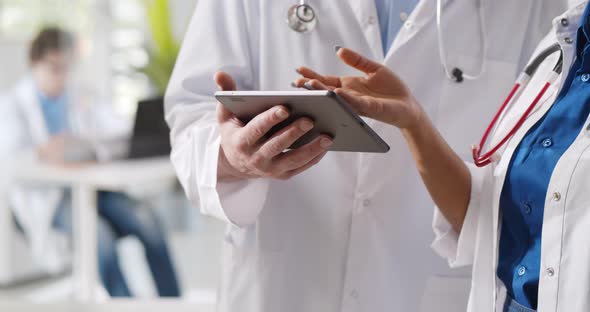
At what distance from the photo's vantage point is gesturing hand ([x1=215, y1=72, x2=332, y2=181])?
104 cm

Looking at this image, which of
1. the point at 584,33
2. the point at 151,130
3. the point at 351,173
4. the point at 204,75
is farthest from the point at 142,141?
the point at 584,33

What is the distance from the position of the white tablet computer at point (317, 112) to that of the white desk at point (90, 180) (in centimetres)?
245

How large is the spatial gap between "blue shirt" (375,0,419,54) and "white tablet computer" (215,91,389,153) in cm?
34

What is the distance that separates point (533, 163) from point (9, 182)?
2990mm

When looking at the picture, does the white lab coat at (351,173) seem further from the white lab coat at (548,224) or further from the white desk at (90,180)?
the white desk at (90,180)

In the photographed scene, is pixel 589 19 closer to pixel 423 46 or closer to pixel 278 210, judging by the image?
pixel 423 46

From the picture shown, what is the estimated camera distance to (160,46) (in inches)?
139

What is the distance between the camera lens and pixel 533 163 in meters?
1.07

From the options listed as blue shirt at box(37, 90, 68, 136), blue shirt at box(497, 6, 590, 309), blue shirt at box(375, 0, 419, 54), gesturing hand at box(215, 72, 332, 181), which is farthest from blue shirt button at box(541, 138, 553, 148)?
blue shirt at box(37, 90, 68, 136)

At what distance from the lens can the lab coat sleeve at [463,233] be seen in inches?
48.3

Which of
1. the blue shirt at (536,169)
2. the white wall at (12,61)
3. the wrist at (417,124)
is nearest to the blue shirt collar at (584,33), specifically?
the blue shirt at (536,169)

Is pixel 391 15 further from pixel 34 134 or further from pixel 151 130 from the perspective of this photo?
pixel 34 134

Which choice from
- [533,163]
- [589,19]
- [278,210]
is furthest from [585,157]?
[278,210]

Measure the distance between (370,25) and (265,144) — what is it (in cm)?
40
